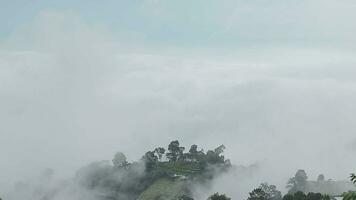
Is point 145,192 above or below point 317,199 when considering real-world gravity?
above

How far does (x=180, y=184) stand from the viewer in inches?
7859

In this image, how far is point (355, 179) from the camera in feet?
73.2

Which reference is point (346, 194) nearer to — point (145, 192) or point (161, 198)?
point (161, 198)

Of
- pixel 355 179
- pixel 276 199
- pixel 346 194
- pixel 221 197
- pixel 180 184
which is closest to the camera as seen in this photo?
pixel 346 194

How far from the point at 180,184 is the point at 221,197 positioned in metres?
87.2

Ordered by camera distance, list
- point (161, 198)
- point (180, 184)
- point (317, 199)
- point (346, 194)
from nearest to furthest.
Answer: point (346, 194) → point (317, 199) → point (161, 198) → point (180, 184)

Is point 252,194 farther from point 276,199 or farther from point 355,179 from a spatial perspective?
point 355,179

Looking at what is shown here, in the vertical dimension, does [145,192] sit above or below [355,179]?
above

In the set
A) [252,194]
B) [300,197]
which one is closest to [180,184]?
[252,194]

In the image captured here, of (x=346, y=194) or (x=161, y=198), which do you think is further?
(x=161, y=198)

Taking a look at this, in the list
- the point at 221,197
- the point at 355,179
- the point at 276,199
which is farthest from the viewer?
the point at 276,199

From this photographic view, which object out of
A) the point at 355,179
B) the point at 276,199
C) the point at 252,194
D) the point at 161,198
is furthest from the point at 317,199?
the point at 161,198

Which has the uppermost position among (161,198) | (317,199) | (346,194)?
(161,198)

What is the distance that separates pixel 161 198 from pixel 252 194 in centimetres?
6989
